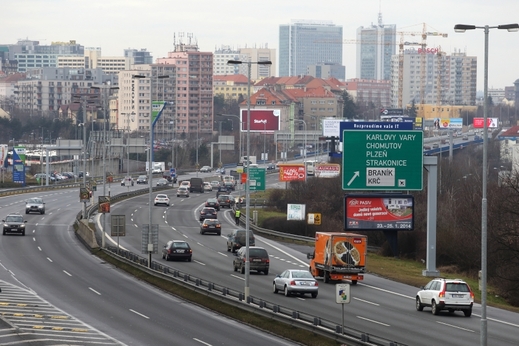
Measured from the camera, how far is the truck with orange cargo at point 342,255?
45.5 m

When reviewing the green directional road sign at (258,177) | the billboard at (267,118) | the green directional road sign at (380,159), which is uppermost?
the billboard at (267,118)

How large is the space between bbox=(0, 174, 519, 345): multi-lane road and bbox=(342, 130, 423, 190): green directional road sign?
16.0ft

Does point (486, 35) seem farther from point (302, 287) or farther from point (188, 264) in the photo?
point (188, 264)

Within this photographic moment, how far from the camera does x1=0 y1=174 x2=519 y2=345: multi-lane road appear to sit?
3136 centimetres

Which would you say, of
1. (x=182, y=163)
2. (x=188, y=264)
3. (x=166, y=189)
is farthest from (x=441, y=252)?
(x=182, y=163)

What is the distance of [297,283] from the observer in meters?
41.2

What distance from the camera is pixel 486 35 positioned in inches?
1025

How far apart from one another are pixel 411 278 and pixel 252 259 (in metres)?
7.99

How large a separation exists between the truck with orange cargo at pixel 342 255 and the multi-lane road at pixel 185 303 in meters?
0.96

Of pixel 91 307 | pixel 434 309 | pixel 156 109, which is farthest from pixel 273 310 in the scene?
pixel 156 109

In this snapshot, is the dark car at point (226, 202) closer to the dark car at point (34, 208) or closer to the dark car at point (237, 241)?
the dark car at point (34, 208)

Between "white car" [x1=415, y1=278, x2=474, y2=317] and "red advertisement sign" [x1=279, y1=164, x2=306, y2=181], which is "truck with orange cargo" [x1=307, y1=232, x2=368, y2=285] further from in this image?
"red advertisement sign" [x1=279, y1=164, x2=306, y2=181]

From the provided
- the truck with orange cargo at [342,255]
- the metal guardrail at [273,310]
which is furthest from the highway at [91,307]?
the truck with orange cargo at [342,255]

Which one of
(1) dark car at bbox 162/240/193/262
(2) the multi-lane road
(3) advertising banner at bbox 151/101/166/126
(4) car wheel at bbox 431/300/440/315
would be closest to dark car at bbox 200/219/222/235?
(2) the multi-lane road
